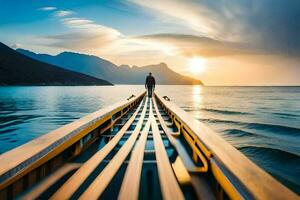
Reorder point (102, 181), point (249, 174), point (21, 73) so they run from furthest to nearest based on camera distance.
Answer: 1. point (21, 73)
2. point (102, 181)
3. point (249, 174)

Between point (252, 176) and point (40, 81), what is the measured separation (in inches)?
7643

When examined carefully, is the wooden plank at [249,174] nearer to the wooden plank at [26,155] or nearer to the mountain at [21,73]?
the wooden plank at [26,155]

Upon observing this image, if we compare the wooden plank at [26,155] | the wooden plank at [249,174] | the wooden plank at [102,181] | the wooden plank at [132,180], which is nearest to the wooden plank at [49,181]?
the wooden plank at [26,155]

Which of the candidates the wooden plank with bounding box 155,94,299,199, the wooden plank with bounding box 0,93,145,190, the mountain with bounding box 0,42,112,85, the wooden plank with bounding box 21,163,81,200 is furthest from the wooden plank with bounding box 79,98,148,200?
the mountain with bounding box 0,42,112,85

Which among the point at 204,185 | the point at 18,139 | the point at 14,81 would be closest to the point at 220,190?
the point at 204,185

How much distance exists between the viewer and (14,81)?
16338 cm

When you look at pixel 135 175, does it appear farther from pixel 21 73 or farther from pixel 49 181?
pixel 21 73

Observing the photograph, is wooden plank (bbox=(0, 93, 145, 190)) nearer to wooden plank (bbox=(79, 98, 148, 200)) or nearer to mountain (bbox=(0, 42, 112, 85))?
wooden plank (bbox=(79, 98, 148, 200))

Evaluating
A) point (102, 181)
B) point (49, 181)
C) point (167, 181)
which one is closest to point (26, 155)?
point (49, 181)

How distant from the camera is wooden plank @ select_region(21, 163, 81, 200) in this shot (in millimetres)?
2416

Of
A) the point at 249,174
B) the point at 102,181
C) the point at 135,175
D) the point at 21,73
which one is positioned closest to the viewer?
the point at 249,174

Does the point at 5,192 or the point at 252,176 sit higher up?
the point at 252,176

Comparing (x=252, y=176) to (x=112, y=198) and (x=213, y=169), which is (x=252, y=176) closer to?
(x=213, y=169)

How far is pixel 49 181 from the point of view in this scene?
2.78 m
